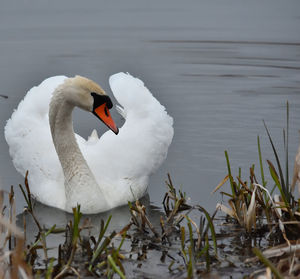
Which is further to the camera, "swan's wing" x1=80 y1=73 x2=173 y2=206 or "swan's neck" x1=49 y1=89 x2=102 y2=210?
"swan's wing" x1=80 y1=73 x2=173 y2=206

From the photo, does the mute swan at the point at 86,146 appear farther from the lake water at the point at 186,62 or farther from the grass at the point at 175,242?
the grass at the point at 175,242

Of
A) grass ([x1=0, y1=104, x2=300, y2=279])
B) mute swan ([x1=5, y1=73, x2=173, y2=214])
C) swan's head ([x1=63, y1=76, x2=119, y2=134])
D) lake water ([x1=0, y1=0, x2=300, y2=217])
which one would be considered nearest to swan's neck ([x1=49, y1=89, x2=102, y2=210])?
mute swan ([x1=5, y1=73, x2=173, y2=214])

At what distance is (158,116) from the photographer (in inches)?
281

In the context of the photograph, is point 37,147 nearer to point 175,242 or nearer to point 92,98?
point 92,98

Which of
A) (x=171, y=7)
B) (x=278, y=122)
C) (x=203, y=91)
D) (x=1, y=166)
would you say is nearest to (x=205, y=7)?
(x=171, y=7)

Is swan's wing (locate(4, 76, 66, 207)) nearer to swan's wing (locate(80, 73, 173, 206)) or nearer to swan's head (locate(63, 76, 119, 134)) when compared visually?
swan's wing (locate(80, 73, 173, 206))

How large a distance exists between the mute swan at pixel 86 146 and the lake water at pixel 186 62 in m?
0.35

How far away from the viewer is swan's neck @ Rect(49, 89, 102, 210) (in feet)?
21.4

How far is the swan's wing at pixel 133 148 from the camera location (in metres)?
6.83

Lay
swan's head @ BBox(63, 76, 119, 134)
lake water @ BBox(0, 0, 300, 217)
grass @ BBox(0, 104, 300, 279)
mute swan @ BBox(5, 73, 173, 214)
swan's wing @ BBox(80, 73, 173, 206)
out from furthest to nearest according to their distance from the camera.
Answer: lake water @ BBox(0, 0, 300, 217) < swan's wing @ BBox(80, 73, 173, 206) < mute swan @ BBox(5, 73, 173, 214) < swan's head @ BBox(63, 76, 119, 134) < grass @ BBox(0, 104, 300, 279)

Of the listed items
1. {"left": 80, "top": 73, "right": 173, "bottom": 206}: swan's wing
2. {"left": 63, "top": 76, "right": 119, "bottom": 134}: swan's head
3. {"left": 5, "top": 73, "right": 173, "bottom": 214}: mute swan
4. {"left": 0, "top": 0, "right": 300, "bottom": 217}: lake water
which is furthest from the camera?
{"left": 0, "top": 0, "right": 300, "bottom": 217}: lake water

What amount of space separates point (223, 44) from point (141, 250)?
307 inches

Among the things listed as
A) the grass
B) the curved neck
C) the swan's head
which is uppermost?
the swan's head

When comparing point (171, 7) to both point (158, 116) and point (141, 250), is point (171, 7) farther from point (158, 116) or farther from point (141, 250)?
point (141, 250)
